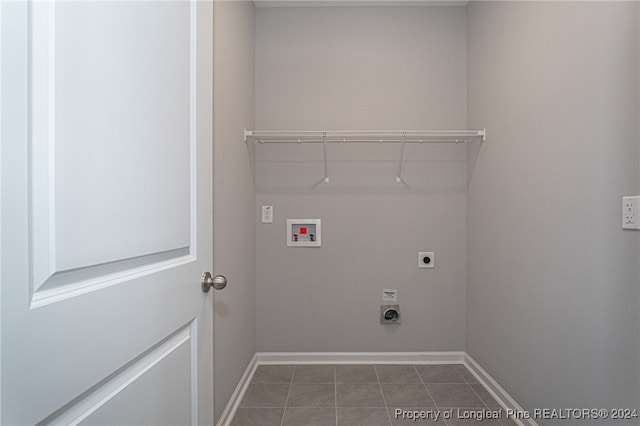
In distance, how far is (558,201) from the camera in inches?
57.4

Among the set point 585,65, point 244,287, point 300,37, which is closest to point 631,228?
point 585,65

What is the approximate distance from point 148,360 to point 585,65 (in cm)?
175

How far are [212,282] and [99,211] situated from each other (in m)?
0.46

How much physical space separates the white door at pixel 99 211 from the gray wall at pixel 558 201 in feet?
4.57

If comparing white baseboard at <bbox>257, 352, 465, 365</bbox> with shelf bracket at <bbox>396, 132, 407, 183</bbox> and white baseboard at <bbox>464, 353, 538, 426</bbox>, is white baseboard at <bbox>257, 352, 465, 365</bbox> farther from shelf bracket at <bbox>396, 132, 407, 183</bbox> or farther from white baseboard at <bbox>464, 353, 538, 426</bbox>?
shelf bracket at <bbox>396, 132, 407, 183</bbox>

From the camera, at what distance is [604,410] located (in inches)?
48.1

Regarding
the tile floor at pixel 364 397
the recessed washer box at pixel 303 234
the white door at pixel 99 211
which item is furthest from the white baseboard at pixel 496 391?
the white door at pixel 99 211

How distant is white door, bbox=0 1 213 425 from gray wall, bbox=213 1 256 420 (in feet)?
2.38

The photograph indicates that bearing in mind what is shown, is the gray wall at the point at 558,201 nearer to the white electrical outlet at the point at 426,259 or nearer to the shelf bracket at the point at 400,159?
the white electrical outlet at the point at 426,259

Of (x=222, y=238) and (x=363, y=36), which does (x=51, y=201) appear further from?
(x=363, y=36)

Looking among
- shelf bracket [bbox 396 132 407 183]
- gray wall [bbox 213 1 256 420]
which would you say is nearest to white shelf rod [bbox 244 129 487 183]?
shelf bracket [bbox 396 132 407 183]

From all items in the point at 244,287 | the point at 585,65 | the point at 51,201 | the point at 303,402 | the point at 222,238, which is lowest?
the point at 303,402

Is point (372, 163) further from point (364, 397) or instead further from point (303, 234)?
point (364, 397)

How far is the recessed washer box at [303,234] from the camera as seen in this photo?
2.40 m
